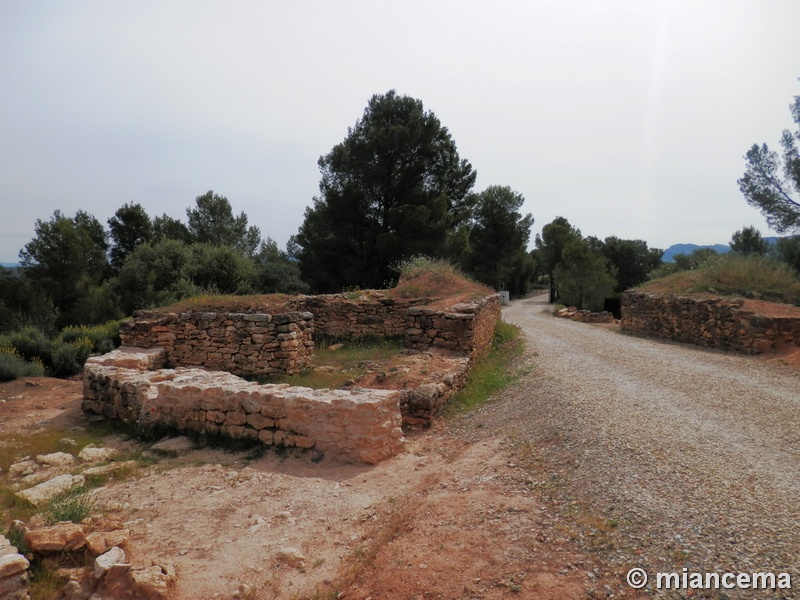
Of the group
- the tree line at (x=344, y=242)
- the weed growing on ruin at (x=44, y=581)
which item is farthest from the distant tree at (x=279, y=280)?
the weed growing on ruin at (x=44, y=581)

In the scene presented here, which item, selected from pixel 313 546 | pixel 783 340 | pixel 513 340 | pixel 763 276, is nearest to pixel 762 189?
pixel 763 276

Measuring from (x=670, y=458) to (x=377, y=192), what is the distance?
21954 millimetres

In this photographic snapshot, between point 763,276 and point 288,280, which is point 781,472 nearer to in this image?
point 763,276

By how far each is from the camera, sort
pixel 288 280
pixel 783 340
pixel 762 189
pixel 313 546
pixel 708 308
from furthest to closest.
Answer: pixel 288 280 < pixel 762 189 < pixel 708 308 < pixel 783 340 < pixel 313 546

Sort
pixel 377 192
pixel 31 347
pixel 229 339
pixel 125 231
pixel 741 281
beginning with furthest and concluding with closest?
pixel 125 231 → pixel 377 192 → pixel 741 281 → pixel 31 347 → pixel 229 339

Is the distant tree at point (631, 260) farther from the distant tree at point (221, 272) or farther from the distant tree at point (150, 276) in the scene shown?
the distant tree at point (150, 276)

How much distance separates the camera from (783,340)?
1082 cm

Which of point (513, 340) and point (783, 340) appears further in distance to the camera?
point (513, 340)

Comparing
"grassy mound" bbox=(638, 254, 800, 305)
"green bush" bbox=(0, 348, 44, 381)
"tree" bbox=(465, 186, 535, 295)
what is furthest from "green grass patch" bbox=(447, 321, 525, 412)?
"tree" bbox=(465, 186, 535, 295)

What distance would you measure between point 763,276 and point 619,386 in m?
10.7

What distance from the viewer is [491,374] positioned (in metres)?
9.85

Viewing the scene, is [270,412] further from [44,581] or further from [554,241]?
[554,241]

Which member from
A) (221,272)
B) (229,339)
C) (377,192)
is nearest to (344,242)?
(377,192)

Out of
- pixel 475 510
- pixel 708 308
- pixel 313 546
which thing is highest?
pixel 708 308
